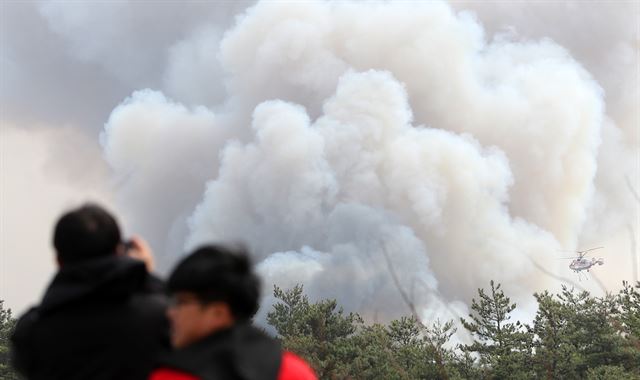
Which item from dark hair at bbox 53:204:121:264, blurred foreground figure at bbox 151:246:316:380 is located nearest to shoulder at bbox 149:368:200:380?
blurred foreground figure at bbox 151:246:316:380

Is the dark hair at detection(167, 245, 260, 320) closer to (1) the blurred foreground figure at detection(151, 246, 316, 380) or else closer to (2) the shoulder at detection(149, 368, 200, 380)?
(1) the blurred foreground figure at detection(151, 246, 316, 380)

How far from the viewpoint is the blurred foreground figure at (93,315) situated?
2543 mm

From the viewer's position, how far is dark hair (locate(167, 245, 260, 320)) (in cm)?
244

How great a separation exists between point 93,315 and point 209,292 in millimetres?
472

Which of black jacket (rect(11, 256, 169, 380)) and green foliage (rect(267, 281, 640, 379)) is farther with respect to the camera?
green foliage (rect(267, 281, 640, 379))

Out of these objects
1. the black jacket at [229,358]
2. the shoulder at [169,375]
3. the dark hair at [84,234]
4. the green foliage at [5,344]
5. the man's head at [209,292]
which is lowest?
the shoulder at [169,375]

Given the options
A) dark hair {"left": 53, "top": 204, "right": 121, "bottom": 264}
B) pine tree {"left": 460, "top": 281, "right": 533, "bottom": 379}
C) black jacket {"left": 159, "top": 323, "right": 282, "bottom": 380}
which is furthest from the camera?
pine tree {"left": 460, "top": 281, "right": 533, "bottom": 379}

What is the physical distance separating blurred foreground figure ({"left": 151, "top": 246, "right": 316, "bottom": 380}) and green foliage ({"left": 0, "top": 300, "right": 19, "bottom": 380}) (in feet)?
201

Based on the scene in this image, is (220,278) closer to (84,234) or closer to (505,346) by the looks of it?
(84,234)

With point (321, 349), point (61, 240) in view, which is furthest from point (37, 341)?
point (321, 349)

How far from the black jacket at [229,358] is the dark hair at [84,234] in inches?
20.0

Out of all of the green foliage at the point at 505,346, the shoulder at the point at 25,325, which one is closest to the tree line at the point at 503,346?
the green foliage at the point at 505,346

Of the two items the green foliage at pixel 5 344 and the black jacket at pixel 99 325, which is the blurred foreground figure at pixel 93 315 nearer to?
the black jacket at pixel 99 325

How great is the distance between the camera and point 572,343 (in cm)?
5728
